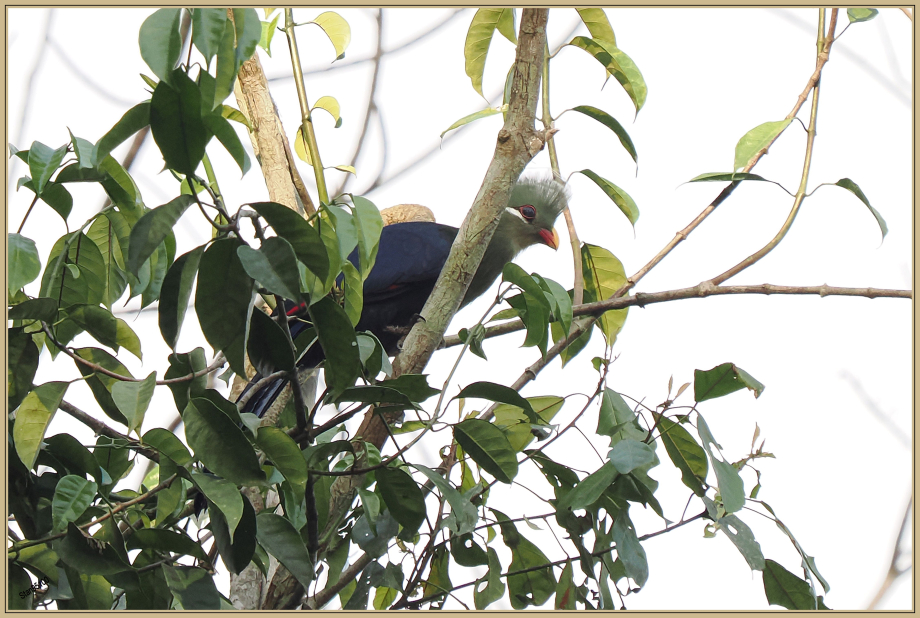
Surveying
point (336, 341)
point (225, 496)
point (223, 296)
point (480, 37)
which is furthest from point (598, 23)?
point (225, 496)

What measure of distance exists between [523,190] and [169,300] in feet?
6.56

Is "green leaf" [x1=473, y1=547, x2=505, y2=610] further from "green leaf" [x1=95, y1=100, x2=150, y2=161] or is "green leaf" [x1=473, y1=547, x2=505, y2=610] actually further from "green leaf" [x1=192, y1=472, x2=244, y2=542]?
"green leaf" [x1=95, y1=100, x2=150, y2=161]

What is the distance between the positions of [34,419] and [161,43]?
0.63 metres

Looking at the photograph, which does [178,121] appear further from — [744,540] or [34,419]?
[744,540]

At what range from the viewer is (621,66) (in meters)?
1.46

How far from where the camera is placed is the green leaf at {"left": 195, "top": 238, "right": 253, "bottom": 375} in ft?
2.73

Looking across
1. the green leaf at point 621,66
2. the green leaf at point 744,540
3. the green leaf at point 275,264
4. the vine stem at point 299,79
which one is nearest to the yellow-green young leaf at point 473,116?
the green leaf at point 621,66

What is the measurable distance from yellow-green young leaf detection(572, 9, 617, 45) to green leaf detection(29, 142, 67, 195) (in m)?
1.16

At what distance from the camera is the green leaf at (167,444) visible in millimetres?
1032

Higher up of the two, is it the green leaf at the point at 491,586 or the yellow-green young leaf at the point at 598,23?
the yellow-green young leaf at the point at 598,23

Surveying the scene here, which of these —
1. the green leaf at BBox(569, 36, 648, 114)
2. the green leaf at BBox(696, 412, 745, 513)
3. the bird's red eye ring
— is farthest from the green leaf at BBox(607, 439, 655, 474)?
the bird's red eye ring

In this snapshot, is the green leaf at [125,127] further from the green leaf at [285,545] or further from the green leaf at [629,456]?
the green leaf at [629,456]

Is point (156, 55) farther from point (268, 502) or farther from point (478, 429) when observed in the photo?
point (268, 502)

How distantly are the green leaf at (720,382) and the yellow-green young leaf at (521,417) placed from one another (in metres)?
0.29
